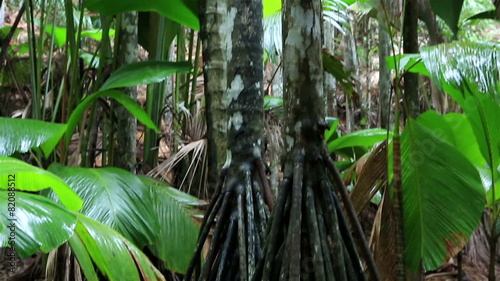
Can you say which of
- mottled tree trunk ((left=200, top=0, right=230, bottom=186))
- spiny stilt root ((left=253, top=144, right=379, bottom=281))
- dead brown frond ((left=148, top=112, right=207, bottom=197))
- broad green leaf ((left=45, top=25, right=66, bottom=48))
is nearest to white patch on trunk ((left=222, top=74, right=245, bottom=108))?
mottled tree trunk ((left=200, top=0, right=230, bottom=186))

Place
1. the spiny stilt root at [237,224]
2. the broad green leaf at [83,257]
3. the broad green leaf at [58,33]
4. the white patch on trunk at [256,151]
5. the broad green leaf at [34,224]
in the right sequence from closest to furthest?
the broad green leaf at [34,224] < the broad green leaf at [83,257] < the spiny stilt root at [237,224] < the white patch on trunk at [256,151] < the broad green leaf at [58,33]

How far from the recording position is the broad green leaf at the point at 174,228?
194 centimetres

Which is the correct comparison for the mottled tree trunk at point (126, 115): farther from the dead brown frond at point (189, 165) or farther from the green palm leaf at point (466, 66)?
the green palm leaf at point (466, 66)

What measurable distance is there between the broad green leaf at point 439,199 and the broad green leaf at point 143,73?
2.90 ft

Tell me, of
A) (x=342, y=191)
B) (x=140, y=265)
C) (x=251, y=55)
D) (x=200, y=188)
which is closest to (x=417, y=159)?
(x=342, y=191)

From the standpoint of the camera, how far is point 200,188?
2641mm

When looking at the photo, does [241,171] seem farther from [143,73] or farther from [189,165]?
[189,165]

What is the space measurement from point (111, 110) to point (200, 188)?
1.91 ft

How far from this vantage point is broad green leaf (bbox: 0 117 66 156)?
1.61 metres

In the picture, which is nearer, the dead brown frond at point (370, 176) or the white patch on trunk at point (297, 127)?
the white patch on trunk at point (297, 127)

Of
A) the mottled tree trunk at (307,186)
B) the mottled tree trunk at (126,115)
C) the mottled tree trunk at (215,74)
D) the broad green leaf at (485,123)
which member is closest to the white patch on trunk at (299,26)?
the mottled tree trunk at (307,186)

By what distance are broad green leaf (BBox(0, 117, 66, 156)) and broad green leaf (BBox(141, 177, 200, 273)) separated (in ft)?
1.56

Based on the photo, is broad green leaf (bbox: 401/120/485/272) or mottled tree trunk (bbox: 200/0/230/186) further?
mottled tree trunk (bbox: 200/0/230/186)

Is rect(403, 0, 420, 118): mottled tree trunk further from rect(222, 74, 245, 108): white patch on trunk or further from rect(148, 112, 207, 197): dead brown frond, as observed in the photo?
rect(148, 112, 207, 197): dead brown frond
